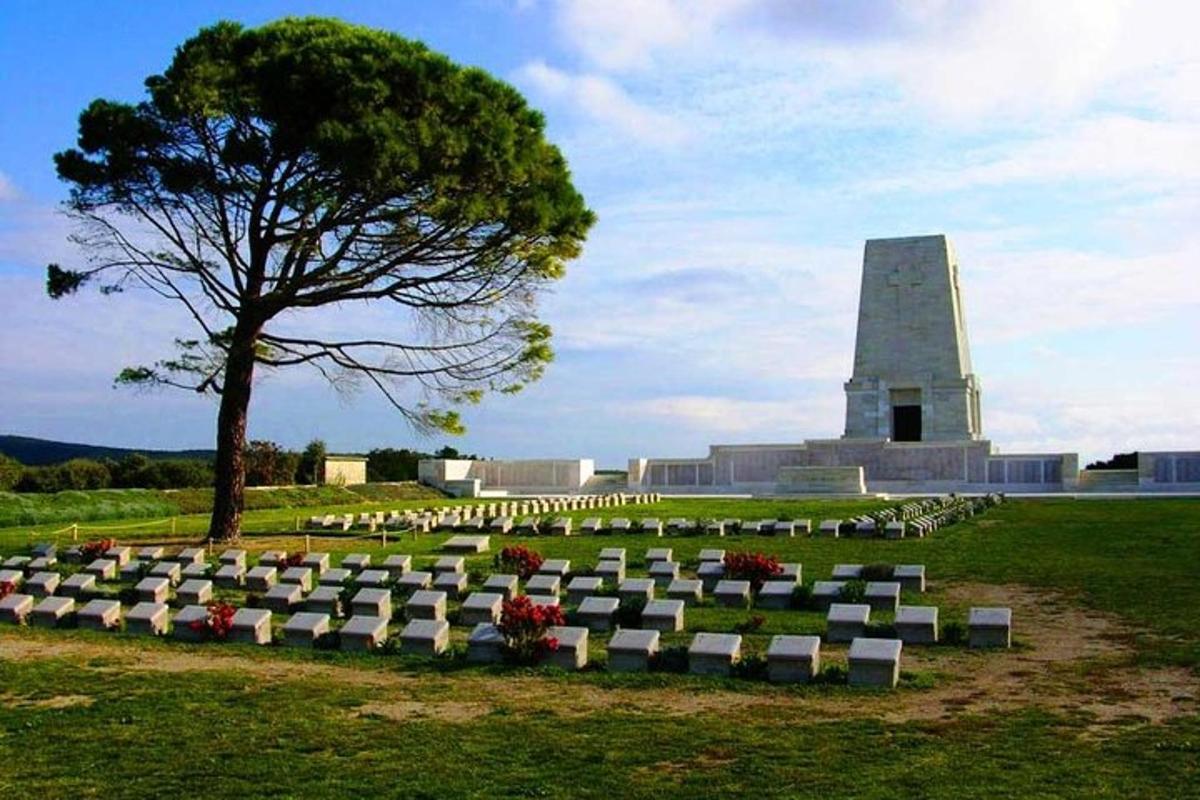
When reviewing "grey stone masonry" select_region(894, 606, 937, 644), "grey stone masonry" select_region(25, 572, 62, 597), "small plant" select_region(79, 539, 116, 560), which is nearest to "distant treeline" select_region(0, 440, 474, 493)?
"small plant" select_region(79, 539, 116, 560)

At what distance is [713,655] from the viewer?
26.6ft

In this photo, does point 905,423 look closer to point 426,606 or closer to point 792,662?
point 426,606

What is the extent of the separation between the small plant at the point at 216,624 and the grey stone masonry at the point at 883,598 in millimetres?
5696

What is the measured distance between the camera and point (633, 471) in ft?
129

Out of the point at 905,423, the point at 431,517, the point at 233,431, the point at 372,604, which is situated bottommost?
the point at 372,604

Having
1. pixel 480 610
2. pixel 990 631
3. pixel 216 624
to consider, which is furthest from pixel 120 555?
pixel 990 631

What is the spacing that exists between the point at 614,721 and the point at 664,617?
3.12 m

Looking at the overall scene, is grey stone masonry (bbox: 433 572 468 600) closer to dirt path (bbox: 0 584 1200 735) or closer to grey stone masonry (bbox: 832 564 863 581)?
dirt path (bbox: 0 584 1200 735)

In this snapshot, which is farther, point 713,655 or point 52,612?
point 52,612

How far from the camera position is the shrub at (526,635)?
8.57 meters

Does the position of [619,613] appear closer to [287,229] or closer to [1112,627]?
[1112,627]

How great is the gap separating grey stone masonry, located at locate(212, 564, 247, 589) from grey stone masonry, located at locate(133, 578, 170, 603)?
100cm

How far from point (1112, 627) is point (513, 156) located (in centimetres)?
1136

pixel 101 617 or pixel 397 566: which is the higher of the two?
pixel 397 566
